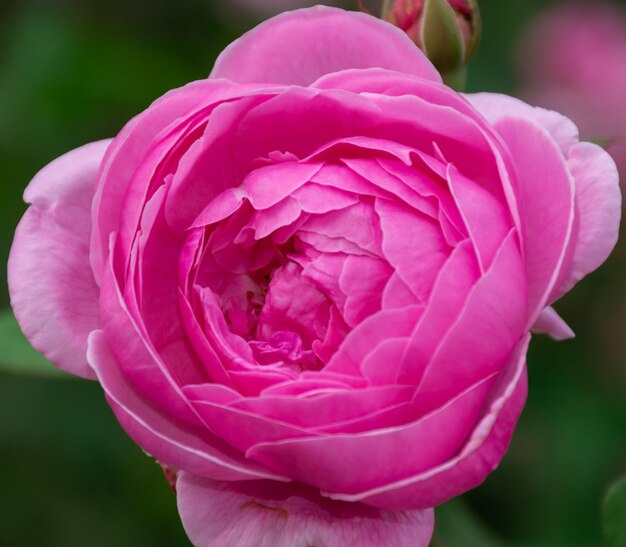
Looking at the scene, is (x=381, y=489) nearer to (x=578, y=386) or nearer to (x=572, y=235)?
(x=572, y=235)

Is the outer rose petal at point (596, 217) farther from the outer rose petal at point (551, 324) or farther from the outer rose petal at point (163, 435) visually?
the outer rose petal at point (163, 435)

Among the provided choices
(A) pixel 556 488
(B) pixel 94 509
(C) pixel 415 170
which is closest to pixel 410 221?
(C) pixel 415 170

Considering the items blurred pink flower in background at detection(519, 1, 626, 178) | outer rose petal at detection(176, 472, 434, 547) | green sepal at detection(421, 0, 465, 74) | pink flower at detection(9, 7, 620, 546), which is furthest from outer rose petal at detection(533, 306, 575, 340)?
blurred pink flower in background at detection(519, 1, 626, 178)

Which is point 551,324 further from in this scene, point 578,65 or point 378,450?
point 578,65

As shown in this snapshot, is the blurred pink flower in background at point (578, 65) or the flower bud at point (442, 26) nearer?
the flower bud at point (442, 26)

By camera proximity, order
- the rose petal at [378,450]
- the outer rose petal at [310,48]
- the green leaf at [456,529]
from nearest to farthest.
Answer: the rose petal at [378,450] → the outer rose petal at [310,48] → the green leaf at [456,529]

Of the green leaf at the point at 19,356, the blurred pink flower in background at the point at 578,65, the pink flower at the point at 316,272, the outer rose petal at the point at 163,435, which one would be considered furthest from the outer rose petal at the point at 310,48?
the blurred pink flower in background at the point at 578,65
